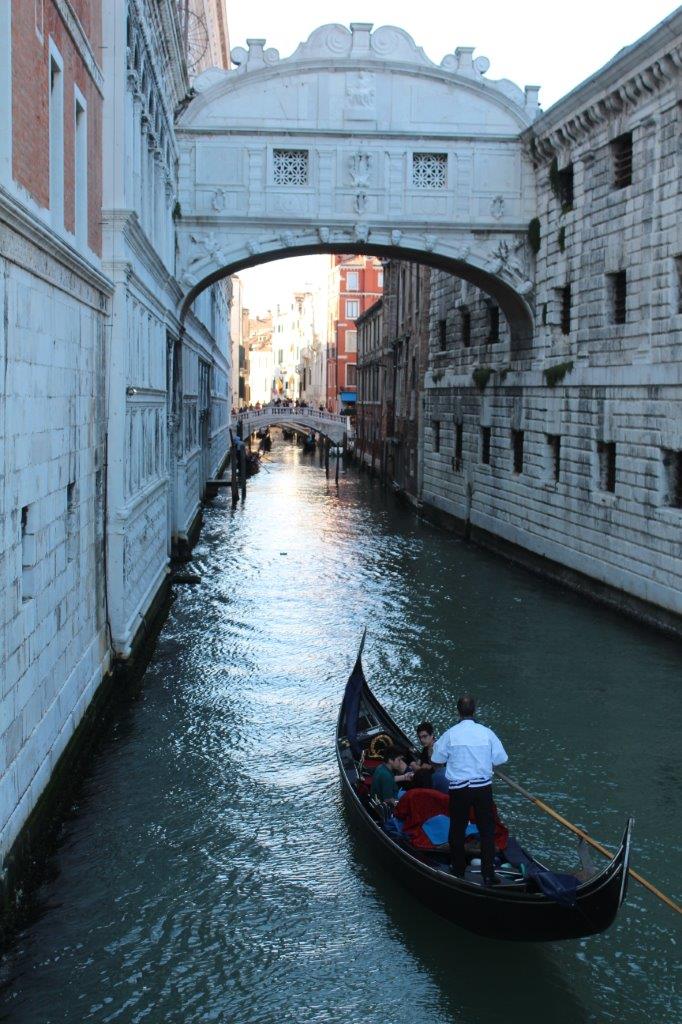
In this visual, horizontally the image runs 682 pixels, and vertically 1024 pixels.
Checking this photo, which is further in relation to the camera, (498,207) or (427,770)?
(498,207)

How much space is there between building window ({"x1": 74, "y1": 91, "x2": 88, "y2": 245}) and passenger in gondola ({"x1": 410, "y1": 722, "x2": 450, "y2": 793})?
16.4ft

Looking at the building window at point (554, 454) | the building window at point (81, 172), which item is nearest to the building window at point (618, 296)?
the building window at point (554, 454)

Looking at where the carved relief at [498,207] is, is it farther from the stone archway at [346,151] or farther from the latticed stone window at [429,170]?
the latticed stone window at [429,170]

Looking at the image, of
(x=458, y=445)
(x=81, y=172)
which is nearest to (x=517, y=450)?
(x=458, y=445)

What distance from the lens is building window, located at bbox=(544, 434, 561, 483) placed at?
1964 cm

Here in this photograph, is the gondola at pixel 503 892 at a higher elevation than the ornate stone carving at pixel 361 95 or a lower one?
lower

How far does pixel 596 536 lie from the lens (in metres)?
17.2

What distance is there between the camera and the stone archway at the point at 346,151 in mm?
19531

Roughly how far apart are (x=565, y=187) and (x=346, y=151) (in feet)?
12.4

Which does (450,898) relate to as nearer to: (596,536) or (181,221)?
(596,536)

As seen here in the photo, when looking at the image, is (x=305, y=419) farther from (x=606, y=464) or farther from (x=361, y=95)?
(x=606, y=464)

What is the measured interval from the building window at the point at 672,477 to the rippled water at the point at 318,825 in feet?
5.84

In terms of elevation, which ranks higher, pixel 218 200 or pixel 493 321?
pixel 218 200

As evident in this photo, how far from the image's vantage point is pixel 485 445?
24.4 metres
